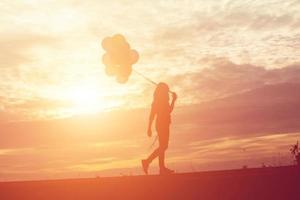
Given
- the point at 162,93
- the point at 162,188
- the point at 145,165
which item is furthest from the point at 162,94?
the point at 162,188

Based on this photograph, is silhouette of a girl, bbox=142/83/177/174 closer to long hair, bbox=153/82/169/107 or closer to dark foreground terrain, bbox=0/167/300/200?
long hair, bbox=153/82/169/107

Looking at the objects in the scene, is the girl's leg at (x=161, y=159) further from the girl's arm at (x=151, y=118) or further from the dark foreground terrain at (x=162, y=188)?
the dark foreground terrain at (x=162, y=188)

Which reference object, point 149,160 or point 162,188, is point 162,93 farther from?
point 162,188

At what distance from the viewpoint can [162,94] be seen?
52.1ft

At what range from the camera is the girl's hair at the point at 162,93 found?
15.9 metres

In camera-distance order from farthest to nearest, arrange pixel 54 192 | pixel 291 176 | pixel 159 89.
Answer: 1. pixel 159 89
2. pixel 291 176
3. pixel 54 192

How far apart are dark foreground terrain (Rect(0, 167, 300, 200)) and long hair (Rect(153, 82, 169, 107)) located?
4.77 meters

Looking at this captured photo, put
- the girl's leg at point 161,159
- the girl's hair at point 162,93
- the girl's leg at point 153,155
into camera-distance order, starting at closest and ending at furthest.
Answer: the girl's hair at point 162,93 < the girl's leg at point 161,159 < the girl's leg at point 153,155

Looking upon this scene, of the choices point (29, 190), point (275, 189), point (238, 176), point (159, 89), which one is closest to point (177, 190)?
point (238, 176)

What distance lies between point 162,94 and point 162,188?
211 inches

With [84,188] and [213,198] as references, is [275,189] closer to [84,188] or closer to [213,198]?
[213,198]

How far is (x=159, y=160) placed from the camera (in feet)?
53.9

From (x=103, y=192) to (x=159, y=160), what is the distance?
589cm

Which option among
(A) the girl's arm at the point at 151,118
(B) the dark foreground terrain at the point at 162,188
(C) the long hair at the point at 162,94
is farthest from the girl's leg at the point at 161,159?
(B) the dark foreground terrain at the point at 162,188
